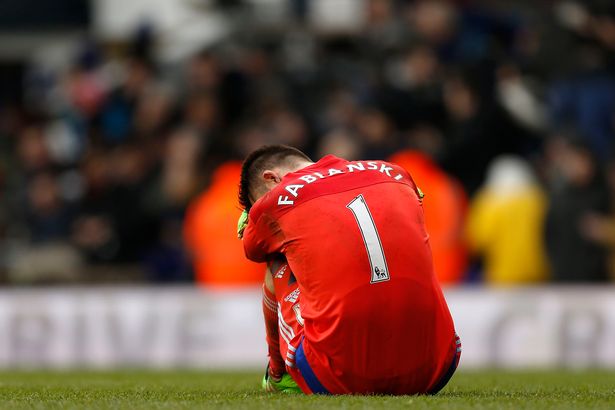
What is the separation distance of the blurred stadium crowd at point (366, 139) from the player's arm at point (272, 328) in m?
6.16

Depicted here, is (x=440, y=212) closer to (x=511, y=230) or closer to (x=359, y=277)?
(x=511, y=230)

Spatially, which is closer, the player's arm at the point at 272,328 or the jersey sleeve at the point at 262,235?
the jersey sleeve at the point at 262,235

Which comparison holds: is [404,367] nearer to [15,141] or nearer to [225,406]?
[225,406]

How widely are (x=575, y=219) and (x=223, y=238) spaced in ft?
11.0

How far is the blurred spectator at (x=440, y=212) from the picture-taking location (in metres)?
12.6

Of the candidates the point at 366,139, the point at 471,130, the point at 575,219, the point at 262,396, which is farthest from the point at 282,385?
the point at 471,130

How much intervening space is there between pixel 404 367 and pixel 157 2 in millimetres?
15506

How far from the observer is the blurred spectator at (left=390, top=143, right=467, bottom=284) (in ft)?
41.4

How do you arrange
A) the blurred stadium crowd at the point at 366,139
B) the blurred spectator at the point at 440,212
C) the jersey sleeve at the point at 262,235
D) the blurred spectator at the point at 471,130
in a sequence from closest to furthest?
1. the jersey sleeve at the point at 262,235
2. the blurred spectator at the point at 440,212
3. the blurred stadium crowd at the point at 366,139
4. the blurred spectator at the point at 471,130

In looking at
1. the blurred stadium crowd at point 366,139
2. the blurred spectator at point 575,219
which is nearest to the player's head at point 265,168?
the blurred stadium crowd at point 366,139

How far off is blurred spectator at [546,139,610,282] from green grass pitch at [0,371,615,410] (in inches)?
165

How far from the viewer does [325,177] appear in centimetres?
618

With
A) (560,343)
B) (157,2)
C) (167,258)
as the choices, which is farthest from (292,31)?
(560,343)

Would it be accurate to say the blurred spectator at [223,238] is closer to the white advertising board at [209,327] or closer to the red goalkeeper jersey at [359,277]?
the white advertising board at [209,327]
